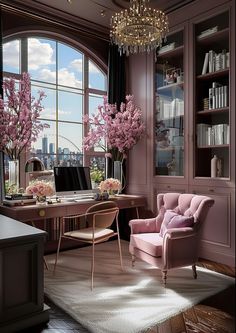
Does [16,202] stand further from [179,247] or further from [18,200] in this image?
[179,247]

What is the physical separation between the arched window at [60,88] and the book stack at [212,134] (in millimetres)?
1575

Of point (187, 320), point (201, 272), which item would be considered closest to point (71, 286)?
point (187, 320)

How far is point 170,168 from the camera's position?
377 centimetres

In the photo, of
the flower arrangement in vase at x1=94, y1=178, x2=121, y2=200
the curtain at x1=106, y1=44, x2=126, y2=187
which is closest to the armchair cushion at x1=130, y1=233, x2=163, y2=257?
the flower arrangement in vase at x1=94, y1=178, x2=121, y2=200

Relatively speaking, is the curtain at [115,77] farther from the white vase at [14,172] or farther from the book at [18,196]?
the book at [18,196]

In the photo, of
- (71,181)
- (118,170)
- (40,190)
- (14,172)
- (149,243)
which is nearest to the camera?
(149,243)

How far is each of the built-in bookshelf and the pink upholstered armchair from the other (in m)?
0.58

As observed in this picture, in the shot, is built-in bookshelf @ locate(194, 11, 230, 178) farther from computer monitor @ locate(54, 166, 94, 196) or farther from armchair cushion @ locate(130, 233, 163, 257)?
computer monitor @ locate(54, 166, 94, 196)

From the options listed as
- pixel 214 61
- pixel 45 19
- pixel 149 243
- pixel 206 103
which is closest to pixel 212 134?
pixel 206 103

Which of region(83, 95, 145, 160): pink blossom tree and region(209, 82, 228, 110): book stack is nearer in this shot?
region(209, 82, 228, 110): book stack

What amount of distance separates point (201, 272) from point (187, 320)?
985 mm

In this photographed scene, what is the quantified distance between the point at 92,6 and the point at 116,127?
1523 millimetres

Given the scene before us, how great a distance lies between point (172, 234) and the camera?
101 inches

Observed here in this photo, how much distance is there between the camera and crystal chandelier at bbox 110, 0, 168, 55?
2.64m
